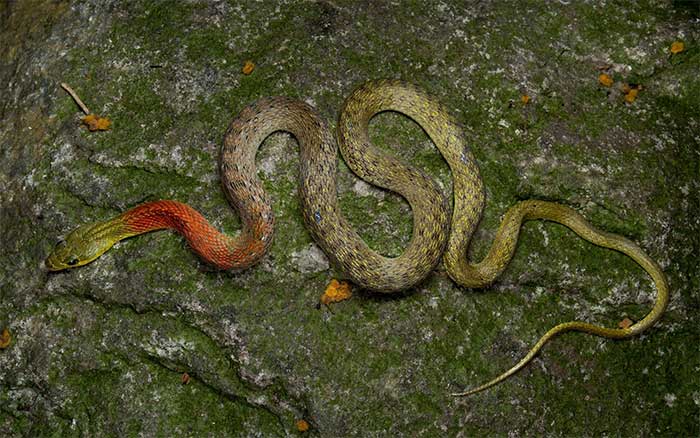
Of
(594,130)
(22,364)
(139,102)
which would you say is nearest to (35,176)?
(139,102)

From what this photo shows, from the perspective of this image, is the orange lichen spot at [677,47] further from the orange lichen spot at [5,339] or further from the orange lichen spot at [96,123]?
the orange lichen spot at [5,339]

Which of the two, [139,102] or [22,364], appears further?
[139,102]

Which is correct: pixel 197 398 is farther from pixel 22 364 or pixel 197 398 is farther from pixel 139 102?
pixel 139 102

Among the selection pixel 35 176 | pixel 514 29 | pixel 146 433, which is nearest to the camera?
pixel 146 433

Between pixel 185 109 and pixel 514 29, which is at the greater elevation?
pixel 514 29

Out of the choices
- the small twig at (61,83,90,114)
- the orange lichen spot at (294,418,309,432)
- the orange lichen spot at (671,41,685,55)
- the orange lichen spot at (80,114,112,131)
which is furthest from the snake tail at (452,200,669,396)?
the small twig at (61,83,90,114)

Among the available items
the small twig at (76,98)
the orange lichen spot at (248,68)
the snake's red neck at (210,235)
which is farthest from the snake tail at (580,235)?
the small twig at (76,98)
